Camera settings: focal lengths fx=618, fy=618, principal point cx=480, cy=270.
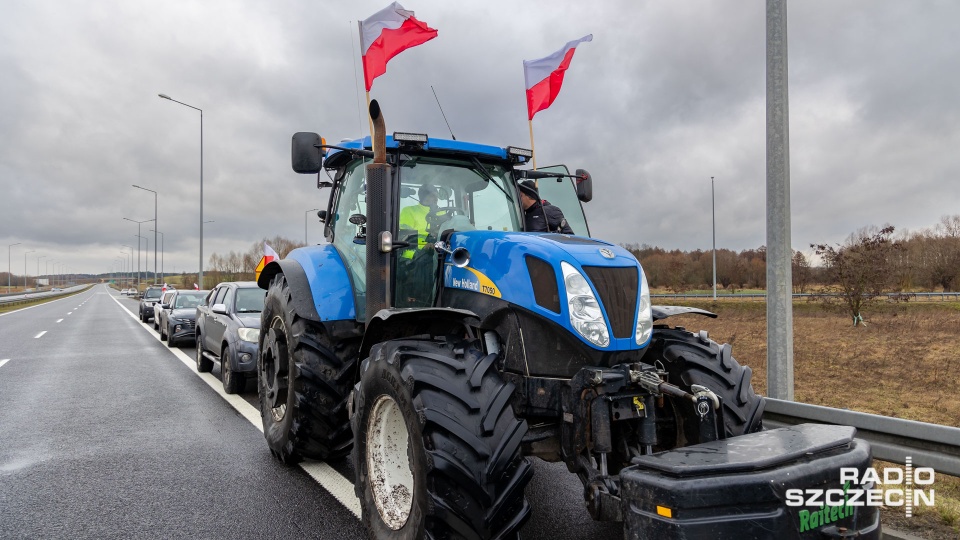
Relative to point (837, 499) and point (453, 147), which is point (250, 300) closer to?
point (453, 147)

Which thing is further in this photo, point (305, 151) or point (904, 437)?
point (305, 151)

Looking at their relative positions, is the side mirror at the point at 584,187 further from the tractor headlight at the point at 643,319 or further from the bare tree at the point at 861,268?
the bare tree at the point at 861,268

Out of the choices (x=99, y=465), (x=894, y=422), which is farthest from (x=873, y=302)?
(x=99, y=465)

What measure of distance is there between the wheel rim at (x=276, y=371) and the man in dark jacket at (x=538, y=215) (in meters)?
2.28

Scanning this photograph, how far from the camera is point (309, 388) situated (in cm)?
460

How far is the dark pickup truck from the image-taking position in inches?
339

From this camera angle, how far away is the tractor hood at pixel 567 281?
325 centimetres

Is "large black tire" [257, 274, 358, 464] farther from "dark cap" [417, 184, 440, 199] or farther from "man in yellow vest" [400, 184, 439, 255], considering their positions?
"dark cap" [417, 184, 440, 199]

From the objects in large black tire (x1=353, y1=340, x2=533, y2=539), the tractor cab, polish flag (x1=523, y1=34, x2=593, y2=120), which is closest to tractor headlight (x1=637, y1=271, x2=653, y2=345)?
large black tire (x1=353, y1=340, x2=533, y2=539)

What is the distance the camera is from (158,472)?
514cm

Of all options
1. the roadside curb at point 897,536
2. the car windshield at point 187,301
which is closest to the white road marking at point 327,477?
the roadside curb at point 897,536

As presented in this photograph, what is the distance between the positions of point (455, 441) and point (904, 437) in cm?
256

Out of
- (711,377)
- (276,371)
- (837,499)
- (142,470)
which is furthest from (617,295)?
(142,470)

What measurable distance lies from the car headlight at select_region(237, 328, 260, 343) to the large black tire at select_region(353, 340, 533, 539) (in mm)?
5891
